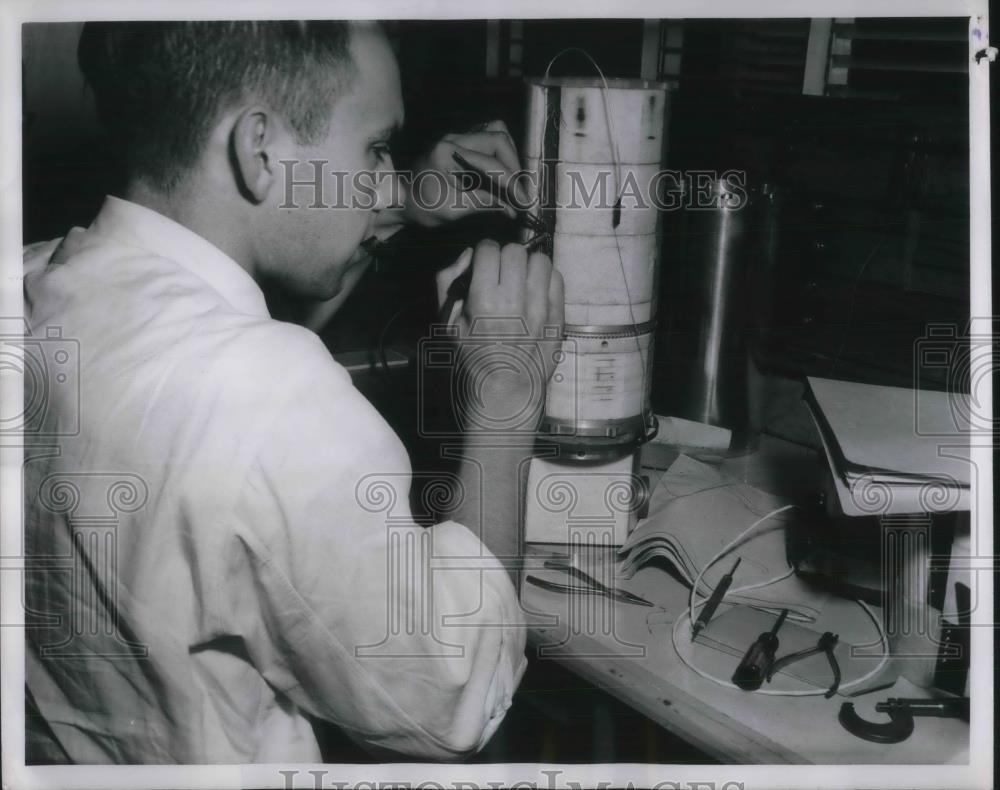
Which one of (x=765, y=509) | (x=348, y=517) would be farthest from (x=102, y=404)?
(x=765, y=509)

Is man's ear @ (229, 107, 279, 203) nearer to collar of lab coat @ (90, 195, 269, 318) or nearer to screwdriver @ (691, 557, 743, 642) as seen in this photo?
collar of lab coat @ (90, 195, 269, 318)

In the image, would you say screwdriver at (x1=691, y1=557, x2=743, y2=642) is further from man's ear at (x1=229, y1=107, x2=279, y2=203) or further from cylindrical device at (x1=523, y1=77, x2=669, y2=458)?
man's ear at (x1=229, y1=107, x2=279, y2=203)

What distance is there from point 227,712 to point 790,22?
2.72 ft

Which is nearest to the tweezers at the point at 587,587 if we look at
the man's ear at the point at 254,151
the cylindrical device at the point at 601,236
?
the cylindrical device at the point at 601,236

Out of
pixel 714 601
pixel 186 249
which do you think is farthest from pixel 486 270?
pixel 714 601

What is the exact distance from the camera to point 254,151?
0.82 meters

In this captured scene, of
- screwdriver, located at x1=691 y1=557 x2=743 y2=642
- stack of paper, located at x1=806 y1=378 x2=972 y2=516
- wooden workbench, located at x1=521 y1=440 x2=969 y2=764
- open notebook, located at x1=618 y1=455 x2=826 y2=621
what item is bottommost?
wooden workbench, located at x1=521 y1=440 x2=969 y2=764

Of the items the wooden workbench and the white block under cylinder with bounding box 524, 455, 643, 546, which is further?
the white block under cylinder with bounding box 524, 455, 643, 546

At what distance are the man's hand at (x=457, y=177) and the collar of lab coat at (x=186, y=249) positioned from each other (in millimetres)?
165

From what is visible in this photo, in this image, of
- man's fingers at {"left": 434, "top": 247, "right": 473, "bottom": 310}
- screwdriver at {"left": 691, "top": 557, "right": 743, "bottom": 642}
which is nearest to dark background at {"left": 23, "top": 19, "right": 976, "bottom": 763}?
man's fingers at {"left": 434, "top": 247, "right": 473, "bottom": 310}

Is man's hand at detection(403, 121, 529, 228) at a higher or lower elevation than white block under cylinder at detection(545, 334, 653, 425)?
higher

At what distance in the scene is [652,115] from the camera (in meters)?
0.84

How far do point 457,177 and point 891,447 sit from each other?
48 centimetres

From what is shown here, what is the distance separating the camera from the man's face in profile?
839mm
